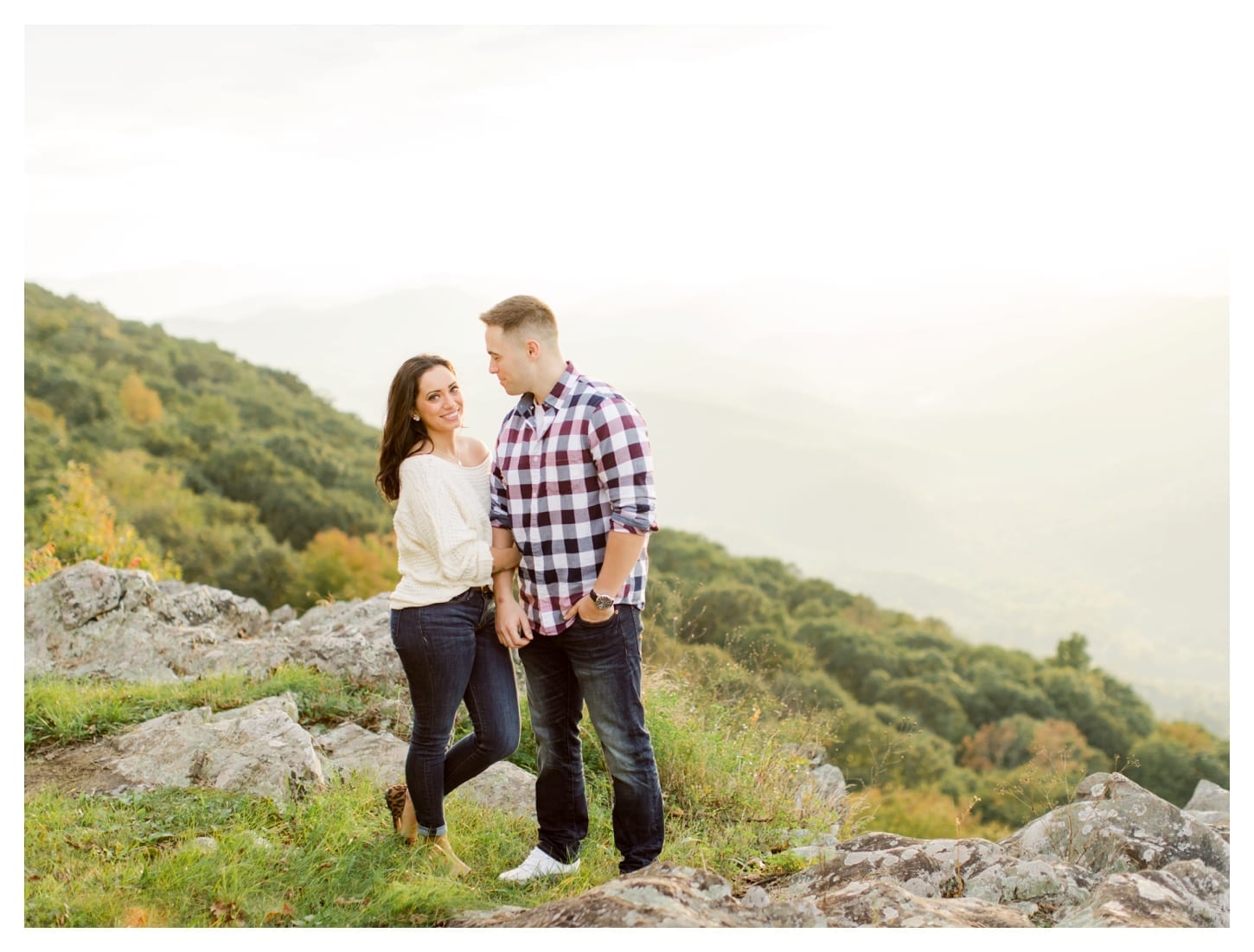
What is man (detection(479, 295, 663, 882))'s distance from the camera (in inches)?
124

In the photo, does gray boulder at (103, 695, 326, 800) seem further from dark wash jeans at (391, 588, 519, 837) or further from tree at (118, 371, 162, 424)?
tree at (118, 371, 162, 424)

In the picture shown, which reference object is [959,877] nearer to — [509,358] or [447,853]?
[447,853]

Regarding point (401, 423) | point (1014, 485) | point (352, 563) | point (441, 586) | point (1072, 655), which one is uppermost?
point (401, 423)

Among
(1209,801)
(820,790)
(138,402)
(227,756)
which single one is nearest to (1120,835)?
(820,790)

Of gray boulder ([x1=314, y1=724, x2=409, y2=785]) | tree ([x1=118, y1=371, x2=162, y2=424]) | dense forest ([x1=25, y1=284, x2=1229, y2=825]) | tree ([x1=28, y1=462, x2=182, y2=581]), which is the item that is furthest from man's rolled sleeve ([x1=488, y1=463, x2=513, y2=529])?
tree ([x1=118, y1=371, x2=162, y2=424])

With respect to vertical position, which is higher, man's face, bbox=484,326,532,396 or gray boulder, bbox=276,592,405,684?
man's face, bbox=484,326,532,396

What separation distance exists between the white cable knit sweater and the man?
13cm

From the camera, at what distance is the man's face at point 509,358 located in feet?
10.8

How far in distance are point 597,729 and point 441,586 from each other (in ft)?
2.40

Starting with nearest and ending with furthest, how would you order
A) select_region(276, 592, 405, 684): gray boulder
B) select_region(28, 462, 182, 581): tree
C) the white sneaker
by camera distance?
the white sneaker → select_region(276, 592, 405, 684): gray boulder → select_region(28, 462, 182, 581): tree

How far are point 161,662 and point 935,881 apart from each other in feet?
15.3

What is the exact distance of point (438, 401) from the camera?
3.39m

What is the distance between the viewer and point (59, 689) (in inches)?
201

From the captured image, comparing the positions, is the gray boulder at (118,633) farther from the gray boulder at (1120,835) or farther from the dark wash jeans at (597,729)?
the gray boulder at (1120,835)
